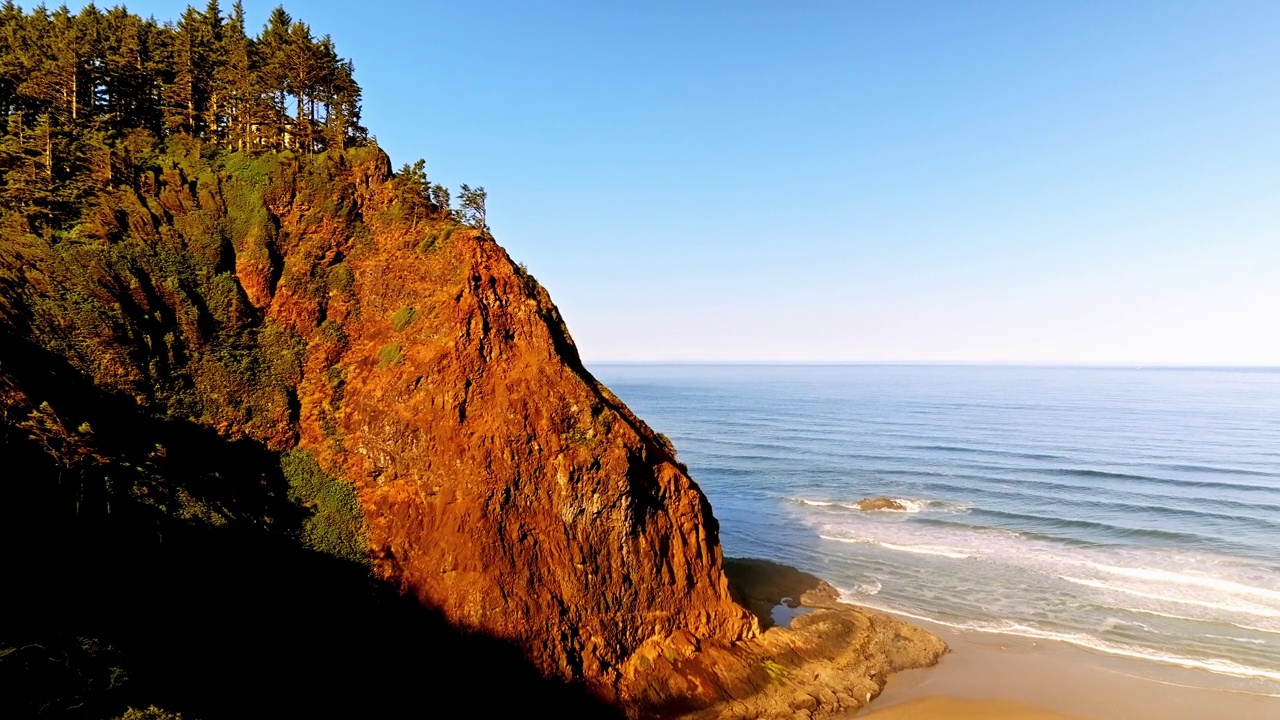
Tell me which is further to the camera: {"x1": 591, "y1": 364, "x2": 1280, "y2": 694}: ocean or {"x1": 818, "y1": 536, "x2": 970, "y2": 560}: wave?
{"x1": 818, "y1": 536, "x2": 970, "y2": 560}: wave

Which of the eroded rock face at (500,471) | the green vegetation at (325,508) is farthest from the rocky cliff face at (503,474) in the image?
the green vegetation at (325,508)

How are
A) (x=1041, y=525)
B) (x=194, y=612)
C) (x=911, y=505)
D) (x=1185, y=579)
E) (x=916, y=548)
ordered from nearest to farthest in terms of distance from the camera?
(x=194, y=612) < (x=1185, y=579) < (x=916, y=548) < (x=1041, y=525) < (x=911, y=505)

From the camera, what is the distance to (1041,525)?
4328 cm

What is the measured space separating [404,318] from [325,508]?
7.56m

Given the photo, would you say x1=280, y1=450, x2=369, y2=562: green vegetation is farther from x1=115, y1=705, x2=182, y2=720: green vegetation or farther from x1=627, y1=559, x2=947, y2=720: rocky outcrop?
x1=627, y1=559, x2=947, y2=720: rocky outcrop

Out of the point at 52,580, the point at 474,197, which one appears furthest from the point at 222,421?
the point at 474,197

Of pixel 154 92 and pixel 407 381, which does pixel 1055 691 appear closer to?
pixel 407 381

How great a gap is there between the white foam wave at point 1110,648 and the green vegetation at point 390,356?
83.6 ft

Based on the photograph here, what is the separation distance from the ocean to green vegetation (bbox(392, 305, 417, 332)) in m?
25.5

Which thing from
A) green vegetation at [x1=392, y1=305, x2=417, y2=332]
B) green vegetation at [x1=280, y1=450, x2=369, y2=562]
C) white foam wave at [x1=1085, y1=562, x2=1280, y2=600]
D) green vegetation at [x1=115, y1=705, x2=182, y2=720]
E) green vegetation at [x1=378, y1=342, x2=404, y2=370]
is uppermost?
green vegetation at [x1=392, y1=305, x2=417, y2=332]

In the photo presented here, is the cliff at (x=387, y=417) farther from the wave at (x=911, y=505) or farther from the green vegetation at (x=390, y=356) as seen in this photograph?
the wave at (x=911, y=505)

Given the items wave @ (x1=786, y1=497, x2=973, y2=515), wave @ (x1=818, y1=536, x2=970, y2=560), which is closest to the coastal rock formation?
wave @ (x1=786, y1=497, x2=973, y2=515)

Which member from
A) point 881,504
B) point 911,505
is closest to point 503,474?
point 881,504

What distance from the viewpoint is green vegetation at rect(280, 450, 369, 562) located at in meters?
20.8
